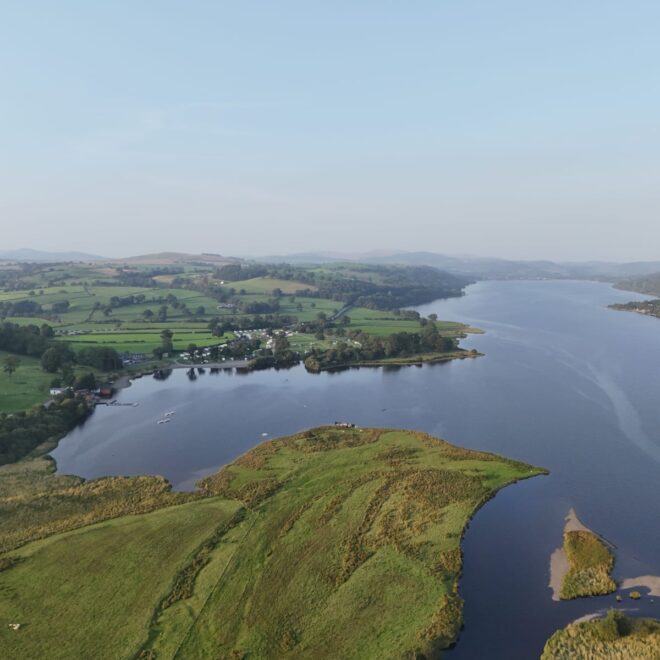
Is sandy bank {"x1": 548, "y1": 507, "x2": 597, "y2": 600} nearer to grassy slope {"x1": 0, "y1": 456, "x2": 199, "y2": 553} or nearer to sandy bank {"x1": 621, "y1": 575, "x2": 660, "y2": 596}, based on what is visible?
sandy bank {"x1": 621, "y1": 575, "x2": 660, "y2": 596}

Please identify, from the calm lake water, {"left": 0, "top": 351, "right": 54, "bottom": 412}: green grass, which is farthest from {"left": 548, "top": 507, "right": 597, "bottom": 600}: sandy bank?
{"left": 0, "top": 351, "right": 54, "bottom": 412}: green grass

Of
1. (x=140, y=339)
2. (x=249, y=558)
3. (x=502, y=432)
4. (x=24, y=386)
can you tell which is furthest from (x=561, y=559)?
(x=140, y=339)

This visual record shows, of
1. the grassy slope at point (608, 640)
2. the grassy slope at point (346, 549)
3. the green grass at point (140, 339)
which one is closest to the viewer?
the grassy slope at point (608, 640)

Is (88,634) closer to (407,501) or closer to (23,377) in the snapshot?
(407,501)

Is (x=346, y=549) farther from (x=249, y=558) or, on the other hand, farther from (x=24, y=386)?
(x=24, y=386)

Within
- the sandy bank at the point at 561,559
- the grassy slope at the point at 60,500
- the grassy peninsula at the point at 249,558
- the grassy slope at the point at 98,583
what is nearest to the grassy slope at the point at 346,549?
the grassy peninsula at the point at 249,558

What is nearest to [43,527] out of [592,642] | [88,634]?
[88,634]

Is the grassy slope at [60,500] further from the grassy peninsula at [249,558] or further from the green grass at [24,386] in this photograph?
the green grass at [24,386]
